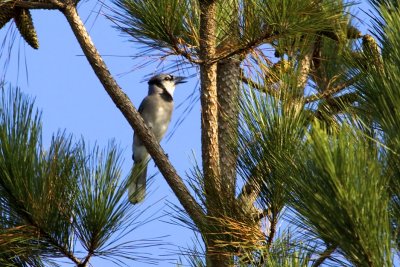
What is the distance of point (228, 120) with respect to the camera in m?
2.52

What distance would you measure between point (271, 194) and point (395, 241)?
0.68 metres

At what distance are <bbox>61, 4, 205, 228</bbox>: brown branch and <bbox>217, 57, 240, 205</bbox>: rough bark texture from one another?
16 cm

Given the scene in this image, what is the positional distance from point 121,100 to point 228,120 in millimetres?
428

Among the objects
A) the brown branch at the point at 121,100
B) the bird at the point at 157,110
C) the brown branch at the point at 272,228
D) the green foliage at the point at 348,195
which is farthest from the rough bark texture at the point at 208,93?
the bird at the point at 157,110

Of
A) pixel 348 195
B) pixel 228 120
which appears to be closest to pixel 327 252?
pixel 348 195

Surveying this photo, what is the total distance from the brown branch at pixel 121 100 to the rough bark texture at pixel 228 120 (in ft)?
0.53

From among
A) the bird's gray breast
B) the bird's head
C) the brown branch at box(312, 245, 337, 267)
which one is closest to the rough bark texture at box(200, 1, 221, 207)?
the brown branch at box(312, 245, 337, 267)

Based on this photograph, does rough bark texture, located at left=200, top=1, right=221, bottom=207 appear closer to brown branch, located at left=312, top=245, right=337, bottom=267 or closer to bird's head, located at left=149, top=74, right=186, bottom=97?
brown branch, located at left=312, top=245, right=337, bottom=267

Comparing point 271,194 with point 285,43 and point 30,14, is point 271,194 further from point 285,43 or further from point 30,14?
point 30,14

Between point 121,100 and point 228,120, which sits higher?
point 121,100

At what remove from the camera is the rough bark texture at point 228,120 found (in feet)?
8.05

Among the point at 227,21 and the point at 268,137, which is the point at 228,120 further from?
the point at 227,21

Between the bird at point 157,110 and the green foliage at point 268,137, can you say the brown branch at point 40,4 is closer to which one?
the green foliage at point 268,137

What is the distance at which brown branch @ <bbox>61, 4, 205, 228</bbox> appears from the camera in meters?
2.69
